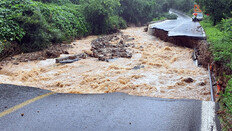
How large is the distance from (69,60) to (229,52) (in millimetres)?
7015

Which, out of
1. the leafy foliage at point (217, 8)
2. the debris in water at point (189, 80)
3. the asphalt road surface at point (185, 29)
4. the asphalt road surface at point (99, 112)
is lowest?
the debris in water at point (189, 80)

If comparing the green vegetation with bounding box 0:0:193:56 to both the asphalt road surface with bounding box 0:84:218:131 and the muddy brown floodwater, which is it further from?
the asphalt road surface with bounding box 0:84:218:131

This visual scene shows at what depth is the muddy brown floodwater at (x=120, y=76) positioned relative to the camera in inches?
252

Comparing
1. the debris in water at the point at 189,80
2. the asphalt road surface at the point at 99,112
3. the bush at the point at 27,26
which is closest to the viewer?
the asphalt road surface at the point at 99,112

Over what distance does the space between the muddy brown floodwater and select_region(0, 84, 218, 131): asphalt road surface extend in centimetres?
84

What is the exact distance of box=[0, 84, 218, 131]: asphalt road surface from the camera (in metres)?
3.96

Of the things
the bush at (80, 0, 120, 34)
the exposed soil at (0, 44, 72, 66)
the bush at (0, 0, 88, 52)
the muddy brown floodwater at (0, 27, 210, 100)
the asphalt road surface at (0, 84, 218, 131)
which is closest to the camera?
the asphalt road surface at (0, 84, 218, 131)

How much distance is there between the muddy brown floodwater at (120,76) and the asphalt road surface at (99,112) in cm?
84

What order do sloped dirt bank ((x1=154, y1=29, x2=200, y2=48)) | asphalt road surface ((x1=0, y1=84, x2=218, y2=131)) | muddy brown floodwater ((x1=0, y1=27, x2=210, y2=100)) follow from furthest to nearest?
sloped dirt bank ((x1=154, y1=29, x2=200, y2=48)) < muddy brown floodwater ((x1=0, y1=27, x2=210, y2=100)) < asphalt road surface ((x1=0, y1=84, x2=218, y2=131))

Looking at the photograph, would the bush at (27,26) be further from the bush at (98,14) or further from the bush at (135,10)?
the bush at (135,10)

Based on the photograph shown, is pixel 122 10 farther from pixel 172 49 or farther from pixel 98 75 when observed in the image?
pixel 98 75

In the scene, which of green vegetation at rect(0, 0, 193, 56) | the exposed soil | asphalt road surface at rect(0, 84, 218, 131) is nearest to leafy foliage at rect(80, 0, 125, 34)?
green vegetation at rect(0, 0, 193, 56)

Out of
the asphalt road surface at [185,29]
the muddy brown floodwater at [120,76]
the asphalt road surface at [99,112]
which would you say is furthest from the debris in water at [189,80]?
the asphalt road surface at [185,29]

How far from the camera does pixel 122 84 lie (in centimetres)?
691
